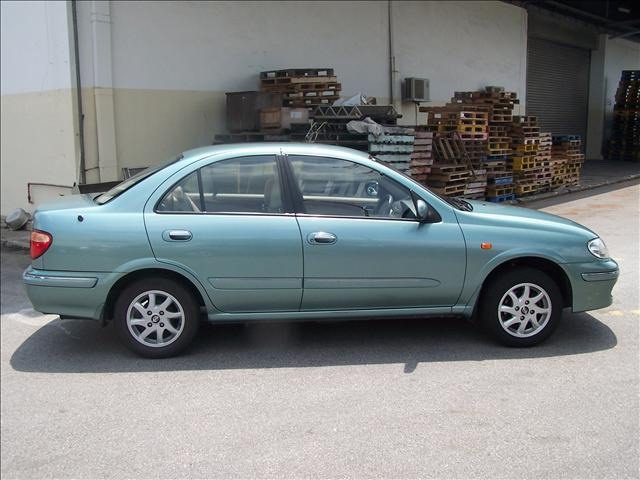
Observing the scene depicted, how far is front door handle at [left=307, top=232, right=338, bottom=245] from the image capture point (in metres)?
4.78

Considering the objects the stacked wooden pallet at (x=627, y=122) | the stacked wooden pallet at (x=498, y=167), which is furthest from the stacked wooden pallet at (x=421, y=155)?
the stacked wooden pallet at (x=627, y=122)

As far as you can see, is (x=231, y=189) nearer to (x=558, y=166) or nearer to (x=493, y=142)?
(x=493, y=142)

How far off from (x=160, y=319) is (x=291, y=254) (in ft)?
3.81

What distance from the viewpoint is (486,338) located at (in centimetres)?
535

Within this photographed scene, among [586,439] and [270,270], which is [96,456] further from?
[586,439]

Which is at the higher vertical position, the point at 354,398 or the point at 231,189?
the point at 231,189

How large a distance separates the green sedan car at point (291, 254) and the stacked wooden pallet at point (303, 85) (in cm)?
675

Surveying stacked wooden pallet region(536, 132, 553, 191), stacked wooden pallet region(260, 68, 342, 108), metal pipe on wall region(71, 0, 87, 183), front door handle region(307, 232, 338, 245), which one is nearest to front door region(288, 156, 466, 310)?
front door handle region(307, 232, 338, 245)

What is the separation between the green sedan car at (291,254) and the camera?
4.76 metres

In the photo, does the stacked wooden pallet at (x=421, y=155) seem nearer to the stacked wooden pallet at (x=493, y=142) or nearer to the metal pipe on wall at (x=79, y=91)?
the stacked wooden pallet at (x=493, y=142)

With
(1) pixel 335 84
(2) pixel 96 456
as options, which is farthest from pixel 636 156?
(2) pixel 96 456

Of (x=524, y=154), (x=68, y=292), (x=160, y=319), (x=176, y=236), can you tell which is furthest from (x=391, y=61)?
(x=68, y=292)

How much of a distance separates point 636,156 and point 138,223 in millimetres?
21724

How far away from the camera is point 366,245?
4.82 m
